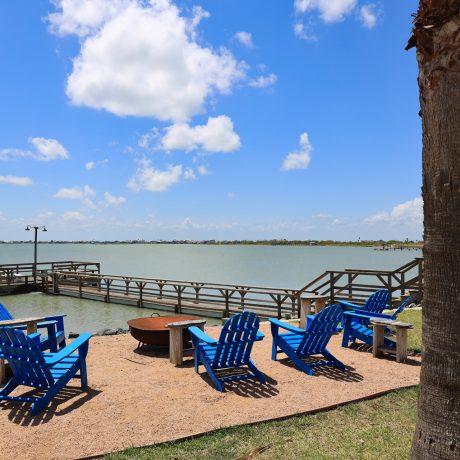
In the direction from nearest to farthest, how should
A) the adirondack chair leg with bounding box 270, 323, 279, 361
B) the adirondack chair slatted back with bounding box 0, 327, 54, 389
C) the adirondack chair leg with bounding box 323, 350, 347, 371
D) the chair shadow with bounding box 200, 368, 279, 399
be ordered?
the adirondack chair slatted back with bounding box 0, 327, 54, 389, the chair shadow with bounding box 200, 368, 279, 399, the adirondack chair leg with bounding box 323, 350, 347, 371, the adirondack chair leg with bounding box 270, 323, 279, 361

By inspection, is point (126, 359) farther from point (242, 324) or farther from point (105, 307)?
point (105, 307)

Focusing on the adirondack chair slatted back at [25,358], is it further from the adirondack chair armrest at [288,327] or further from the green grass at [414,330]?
the green grass at [414,330]

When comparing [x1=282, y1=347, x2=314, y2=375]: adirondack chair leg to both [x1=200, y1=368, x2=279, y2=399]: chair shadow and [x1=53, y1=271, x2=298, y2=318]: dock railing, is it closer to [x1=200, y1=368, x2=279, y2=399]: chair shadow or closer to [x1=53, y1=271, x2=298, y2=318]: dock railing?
[x1=200, y1=368, x2=279, y2=399]: chair shadow

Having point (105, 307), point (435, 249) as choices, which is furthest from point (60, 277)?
point (435, 249)

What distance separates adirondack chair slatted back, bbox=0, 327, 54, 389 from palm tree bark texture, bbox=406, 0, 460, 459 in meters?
3.65

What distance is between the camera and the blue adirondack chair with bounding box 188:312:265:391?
5100 mm

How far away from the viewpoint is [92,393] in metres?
4.88

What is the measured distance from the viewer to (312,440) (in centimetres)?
365

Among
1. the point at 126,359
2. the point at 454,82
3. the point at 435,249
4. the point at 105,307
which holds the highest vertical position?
the point at 454,82

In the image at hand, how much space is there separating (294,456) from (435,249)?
2144mm

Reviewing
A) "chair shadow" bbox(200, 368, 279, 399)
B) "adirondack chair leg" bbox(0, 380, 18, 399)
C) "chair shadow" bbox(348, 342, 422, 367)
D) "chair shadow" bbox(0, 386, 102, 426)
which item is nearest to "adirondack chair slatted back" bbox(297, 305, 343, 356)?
"chair shadow" bbox(200, 368, 279, 399)

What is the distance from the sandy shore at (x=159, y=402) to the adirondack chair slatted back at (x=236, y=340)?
30cm

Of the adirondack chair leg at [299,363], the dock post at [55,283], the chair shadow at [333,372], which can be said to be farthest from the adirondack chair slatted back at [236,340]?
the dock post at [55,283]

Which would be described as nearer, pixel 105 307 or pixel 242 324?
pixel 242 324
